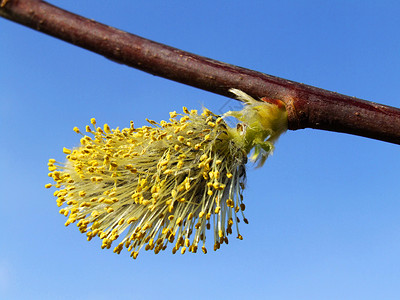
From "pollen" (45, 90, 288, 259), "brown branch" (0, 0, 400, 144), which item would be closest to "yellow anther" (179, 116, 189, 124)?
"pollen" (45, 90, 288, 259)

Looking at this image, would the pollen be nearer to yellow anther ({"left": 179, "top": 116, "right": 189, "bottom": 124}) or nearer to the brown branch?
yellow anther ({"left": 179, "top": 116, "right": 189, "bottom": 124})

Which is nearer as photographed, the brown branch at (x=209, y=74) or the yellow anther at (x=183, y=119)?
the brown branch at (x=209, y=74)

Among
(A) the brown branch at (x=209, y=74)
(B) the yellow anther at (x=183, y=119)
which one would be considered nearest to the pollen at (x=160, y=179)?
(B) the yellow anther at (x=183, y=119)

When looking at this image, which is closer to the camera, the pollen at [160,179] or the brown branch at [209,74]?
the brown branch at [209,74]

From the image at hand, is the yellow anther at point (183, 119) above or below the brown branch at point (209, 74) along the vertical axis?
above

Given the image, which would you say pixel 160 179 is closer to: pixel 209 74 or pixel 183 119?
pixel 183 119

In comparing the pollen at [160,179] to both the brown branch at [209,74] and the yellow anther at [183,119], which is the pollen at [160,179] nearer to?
the yellow anther at [183,119]

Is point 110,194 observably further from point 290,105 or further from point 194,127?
point 290,105
